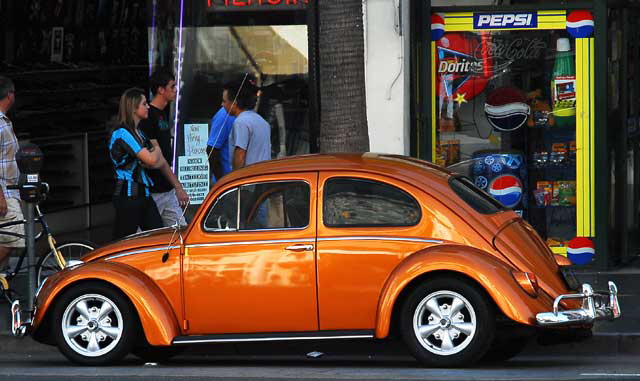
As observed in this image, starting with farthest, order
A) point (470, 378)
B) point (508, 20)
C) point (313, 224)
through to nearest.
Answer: point (508, 20) < point (313, 224) < point (470, 378)

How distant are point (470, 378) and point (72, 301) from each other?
2.93 meters

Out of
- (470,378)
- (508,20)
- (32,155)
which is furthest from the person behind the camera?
(508,20)

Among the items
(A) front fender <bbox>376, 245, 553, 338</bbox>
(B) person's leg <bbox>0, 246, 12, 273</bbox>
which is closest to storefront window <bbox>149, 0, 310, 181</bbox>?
(B) person's leg <bbox>0, 246, 12, 273</bbox>

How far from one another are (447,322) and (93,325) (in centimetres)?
254

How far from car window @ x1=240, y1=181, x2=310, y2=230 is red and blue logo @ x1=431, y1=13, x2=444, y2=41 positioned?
4.81 m

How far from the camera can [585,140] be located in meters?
13.7

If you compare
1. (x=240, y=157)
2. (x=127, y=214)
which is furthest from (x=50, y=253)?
(x=240, y=157)

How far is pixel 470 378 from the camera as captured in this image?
8594 mm

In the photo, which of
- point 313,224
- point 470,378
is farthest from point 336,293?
point 470,378

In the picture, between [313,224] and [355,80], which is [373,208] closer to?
[313,224]

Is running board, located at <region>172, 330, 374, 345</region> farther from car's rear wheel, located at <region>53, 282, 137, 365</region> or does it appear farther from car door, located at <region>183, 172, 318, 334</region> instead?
car's rear wheel, located at <region>53, 282, 137, 365</region>

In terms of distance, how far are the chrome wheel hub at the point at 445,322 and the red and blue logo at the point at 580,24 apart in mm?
5486

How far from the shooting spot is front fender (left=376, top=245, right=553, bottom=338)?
874 cm

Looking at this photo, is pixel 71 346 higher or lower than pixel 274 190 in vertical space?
lower
